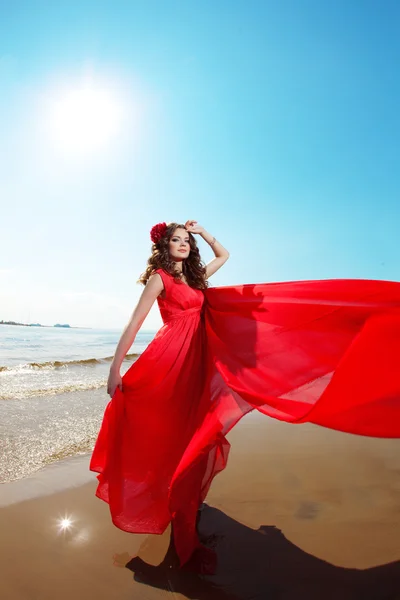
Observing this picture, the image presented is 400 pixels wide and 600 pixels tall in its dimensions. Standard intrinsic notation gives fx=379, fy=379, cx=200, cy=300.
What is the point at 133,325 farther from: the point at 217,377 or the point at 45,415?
the point at 45,415

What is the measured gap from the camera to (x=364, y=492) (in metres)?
3.21

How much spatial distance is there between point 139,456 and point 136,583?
723 millimetres

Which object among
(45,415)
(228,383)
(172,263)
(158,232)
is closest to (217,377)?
(228,383)

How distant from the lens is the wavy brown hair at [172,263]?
10.2 feet

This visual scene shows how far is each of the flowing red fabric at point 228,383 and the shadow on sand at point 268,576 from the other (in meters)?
0.18

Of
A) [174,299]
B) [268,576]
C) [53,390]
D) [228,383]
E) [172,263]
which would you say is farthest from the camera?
[53,390]

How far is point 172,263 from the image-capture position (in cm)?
311

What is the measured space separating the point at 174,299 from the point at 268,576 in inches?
74.8

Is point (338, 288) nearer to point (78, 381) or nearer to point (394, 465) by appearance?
point (394, 465)

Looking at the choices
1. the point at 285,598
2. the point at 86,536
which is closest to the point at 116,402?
the point at 86,536

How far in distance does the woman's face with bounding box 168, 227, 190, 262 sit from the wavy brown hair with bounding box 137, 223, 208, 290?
1.2 inches

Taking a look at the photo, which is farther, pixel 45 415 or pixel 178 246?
pixel 45 415

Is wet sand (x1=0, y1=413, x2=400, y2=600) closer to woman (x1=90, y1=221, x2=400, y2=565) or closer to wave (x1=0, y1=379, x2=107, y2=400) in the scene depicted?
woman (x1=90, y1=221, x2=400, y2=565)

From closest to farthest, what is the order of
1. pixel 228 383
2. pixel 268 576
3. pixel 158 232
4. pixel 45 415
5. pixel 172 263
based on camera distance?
1. pixel 268 576
2. pixel 228 383
3. pixel 172 263
4. pixel 158 232
5. pixel 45 415
